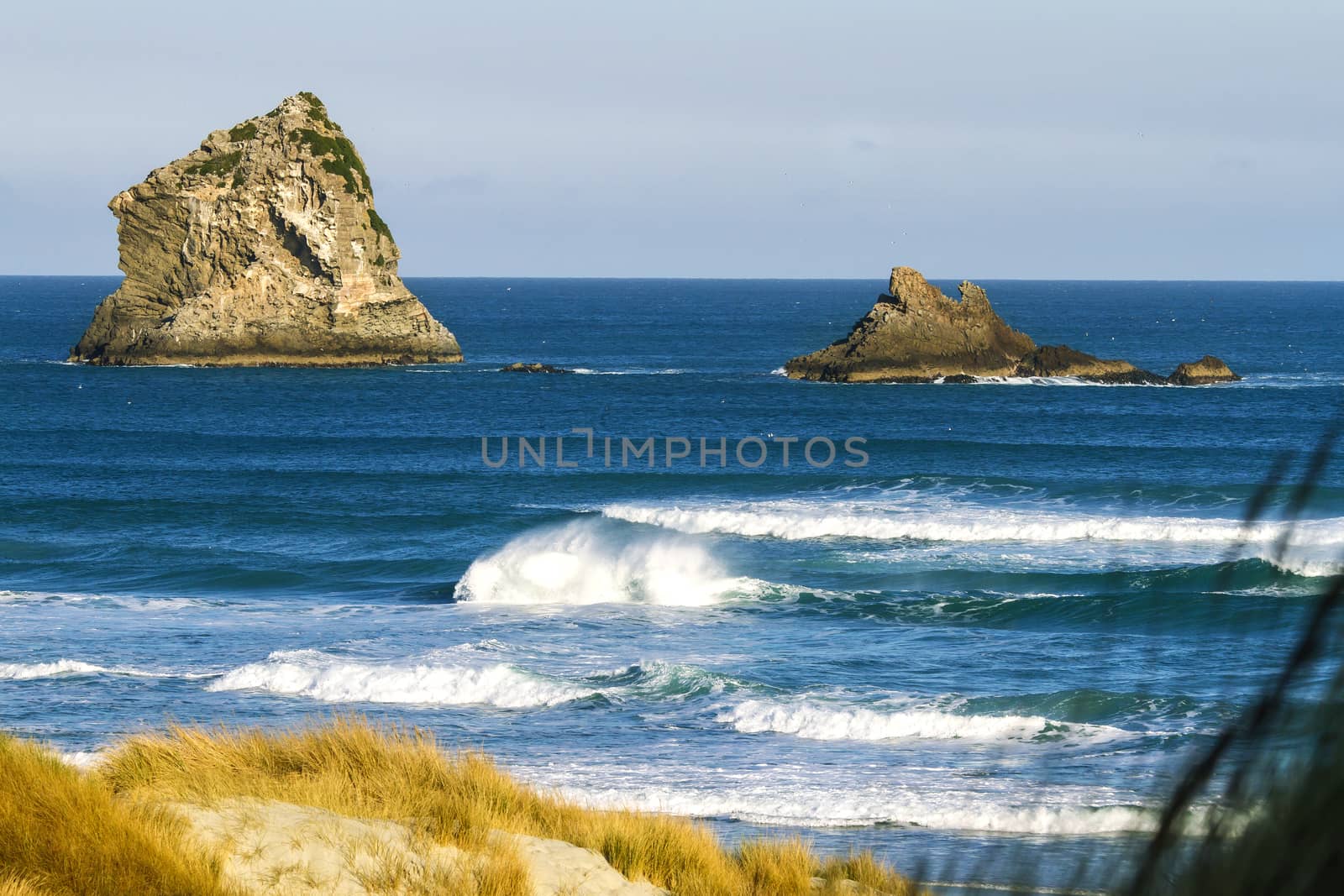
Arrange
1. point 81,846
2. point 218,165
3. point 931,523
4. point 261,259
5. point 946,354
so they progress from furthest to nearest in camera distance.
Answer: point 218,165, point 261,259, point 946,354, point 931,523, point 81,846

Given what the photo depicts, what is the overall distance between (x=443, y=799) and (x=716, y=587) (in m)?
17.3

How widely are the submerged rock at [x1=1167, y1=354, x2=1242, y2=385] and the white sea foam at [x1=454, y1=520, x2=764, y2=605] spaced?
4345 centimetres

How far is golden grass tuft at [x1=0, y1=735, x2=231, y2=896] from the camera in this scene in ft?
20.8

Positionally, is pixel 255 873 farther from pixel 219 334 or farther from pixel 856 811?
pixel 219 334

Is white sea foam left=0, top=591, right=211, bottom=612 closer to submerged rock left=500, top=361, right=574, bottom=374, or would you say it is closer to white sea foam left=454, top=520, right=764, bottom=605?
white sea foam left=454, top=520, right=764, bottom=605

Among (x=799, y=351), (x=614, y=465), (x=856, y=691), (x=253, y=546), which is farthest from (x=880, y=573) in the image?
(x=799, y=351)

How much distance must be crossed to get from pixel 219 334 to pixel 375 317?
27.4 feet

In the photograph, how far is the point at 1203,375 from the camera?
65000mm

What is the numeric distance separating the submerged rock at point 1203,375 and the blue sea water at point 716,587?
183 cm

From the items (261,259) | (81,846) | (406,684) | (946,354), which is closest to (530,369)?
(261,259)

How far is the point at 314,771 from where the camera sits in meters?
8.95

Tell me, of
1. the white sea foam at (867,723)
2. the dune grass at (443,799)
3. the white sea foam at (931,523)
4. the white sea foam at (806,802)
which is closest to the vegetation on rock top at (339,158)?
the white sea foam at (931,523)

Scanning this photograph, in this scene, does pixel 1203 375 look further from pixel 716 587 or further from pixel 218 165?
pixel 218 165

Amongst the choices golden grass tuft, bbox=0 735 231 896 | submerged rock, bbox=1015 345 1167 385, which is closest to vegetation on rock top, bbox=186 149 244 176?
submerged rock, bbox=1015 345 1167 385
